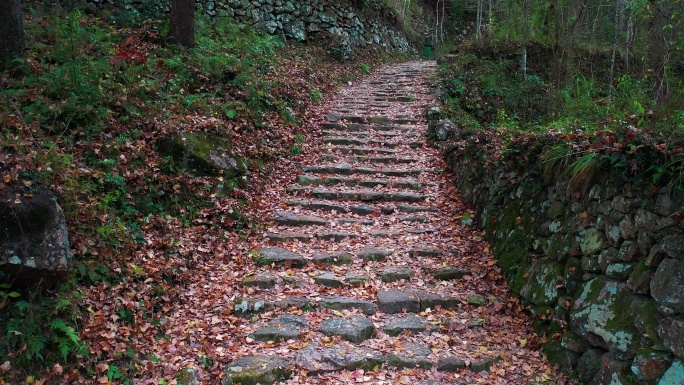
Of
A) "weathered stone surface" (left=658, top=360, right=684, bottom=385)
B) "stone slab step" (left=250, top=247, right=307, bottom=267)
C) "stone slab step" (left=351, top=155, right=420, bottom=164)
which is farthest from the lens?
"stone slab step" (left=351, top=155, right=420, bottom=164)

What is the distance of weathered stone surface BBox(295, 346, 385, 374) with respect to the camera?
414 cm

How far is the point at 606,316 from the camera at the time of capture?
3.86 m

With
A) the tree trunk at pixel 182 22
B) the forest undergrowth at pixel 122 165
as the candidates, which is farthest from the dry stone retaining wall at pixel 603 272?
the tree trunk at pixel 182 22

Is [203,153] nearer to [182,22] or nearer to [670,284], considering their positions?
[182,22]

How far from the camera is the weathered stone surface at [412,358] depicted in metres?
4.23

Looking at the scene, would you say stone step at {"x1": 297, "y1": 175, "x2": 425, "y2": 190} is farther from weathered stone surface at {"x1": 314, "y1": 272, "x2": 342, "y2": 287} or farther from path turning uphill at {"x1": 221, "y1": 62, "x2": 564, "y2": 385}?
weathered stone surface at {"x1": 314, "y1": 272, "x2": 342, "y2": 287}

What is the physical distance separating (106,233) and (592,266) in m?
4.72

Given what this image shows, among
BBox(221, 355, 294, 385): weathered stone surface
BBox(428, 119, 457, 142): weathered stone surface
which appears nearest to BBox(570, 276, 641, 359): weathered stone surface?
BBox(221, 355, 294, 385): weathered stone surface

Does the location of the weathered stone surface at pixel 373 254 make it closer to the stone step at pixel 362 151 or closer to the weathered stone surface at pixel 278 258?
the weathered stone surface at pixel 278 258

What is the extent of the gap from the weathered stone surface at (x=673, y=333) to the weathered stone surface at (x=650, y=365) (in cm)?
9

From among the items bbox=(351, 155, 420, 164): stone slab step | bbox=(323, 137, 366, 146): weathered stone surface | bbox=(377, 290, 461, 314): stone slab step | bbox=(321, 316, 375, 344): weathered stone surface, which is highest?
bbox=(323, 137, 366, 146): weathered stone surface

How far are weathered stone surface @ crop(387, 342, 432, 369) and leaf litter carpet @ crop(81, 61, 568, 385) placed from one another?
1 centimetres

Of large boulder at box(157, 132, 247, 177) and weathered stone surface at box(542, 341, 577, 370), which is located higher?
large boulder at box(157, 132, 247, 177)

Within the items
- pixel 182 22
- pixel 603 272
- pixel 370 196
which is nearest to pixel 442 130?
pixel 370 196
